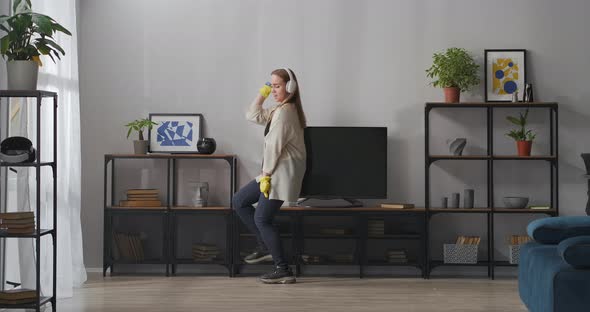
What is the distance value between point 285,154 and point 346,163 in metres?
0.65

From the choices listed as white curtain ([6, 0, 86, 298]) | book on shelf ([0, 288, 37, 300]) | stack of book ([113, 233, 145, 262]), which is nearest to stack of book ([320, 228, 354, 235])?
stack of book ([113, 233, 145, 262])

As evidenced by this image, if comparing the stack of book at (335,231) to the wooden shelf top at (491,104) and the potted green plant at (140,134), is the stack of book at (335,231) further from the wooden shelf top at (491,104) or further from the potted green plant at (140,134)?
the potted green plant at (140,134)

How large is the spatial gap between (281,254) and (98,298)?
1431mm

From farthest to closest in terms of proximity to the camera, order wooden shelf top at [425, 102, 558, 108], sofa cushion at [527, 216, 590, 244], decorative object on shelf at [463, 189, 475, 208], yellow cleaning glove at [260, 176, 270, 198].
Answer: decorative object on shelf at [463, 189, 475, 208] → wooden shelf top at [425, 102, 558, 108] → yellow cleaning glove at [260, 176, 270, 198] → sofa cushion at [527, 216, 590, 244]

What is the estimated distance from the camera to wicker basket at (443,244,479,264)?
21.3 feet

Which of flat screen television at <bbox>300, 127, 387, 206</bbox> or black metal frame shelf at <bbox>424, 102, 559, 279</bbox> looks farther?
flat screen television at <bbox>300, 127, 387, 206</bbox>

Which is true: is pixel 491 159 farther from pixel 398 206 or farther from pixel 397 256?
pixel 397 256

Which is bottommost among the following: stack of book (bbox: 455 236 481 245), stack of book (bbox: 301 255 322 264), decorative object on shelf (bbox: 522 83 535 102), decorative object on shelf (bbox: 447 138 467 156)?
stack of book (bbox: 301 255 322 264)

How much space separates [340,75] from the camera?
22.3 feet

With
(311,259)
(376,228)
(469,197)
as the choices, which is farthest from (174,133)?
(469,197)

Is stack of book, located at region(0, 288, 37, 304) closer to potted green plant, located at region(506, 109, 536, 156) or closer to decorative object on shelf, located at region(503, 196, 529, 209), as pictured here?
decorative object on shelf, located at region(503, 196, 529, 209)

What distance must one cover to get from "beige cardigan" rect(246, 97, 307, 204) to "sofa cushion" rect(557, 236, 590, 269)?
256 centimetres

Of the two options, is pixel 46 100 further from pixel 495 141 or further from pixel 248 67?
pixel 495 141

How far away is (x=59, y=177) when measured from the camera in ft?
18.8
